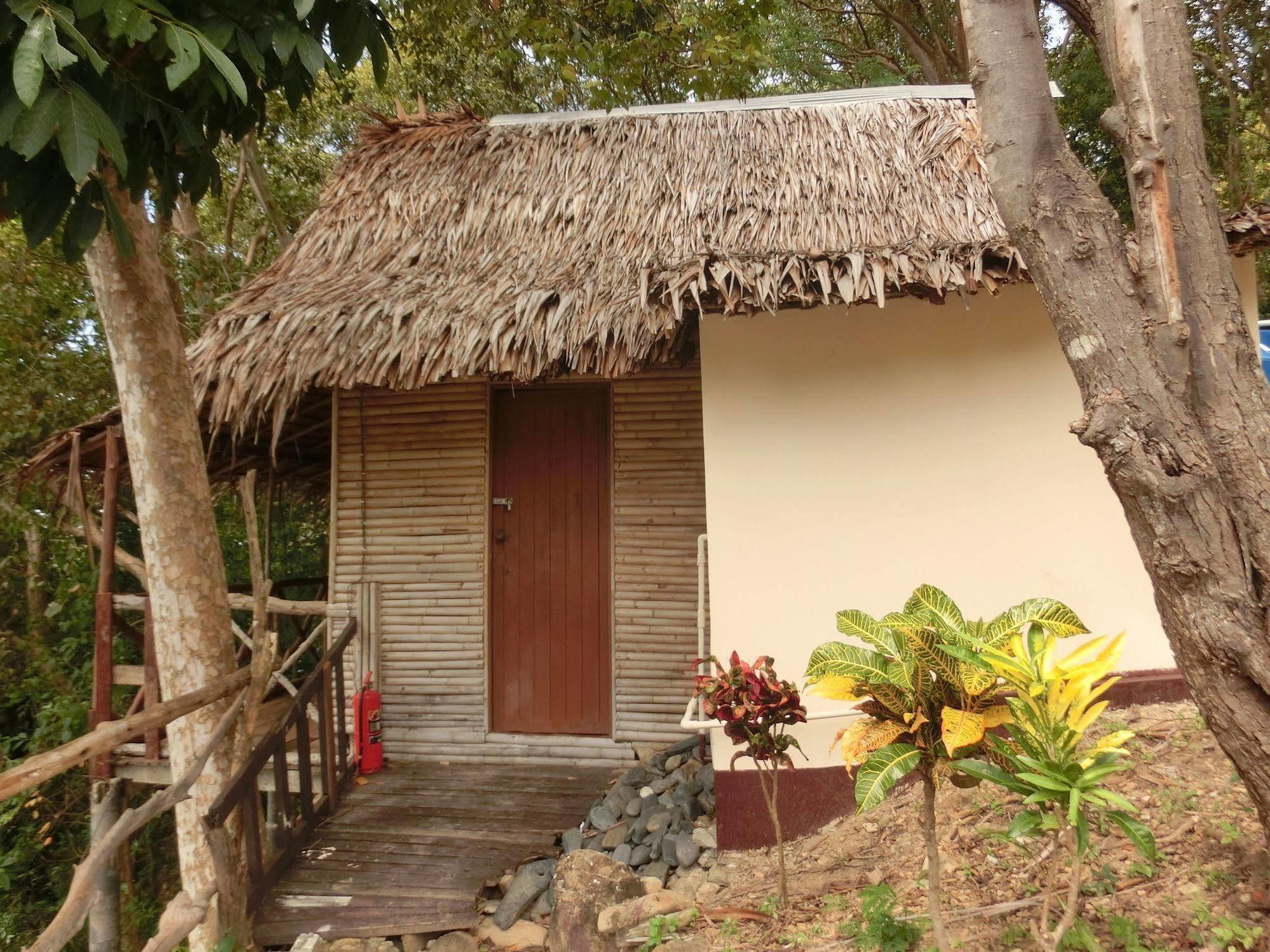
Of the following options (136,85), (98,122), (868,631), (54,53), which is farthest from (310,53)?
(868,631)

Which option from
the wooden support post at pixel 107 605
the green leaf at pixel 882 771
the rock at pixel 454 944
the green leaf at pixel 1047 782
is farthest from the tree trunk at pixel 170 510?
the green leaf at pixel 1047 782

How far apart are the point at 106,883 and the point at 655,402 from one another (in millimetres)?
4413

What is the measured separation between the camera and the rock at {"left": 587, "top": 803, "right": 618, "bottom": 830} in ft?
14.1

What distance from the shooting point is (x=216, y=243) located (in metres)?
11.3

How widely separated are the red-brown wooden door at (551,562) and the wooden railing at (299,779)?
0.94 m

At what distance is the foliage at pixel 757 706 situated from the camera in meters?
3.10

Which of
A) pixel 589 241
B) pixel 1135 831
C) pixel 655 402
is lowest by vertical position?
pixel 1135 831

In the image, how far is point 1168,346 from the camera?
203 centimetres

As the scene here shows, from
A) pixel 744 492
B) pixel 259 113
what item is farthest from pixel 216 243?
pixel 744 492

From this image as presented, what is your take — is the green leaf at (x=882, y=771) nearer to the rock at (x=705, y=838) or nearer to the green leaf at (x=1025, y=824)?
the green leaf at (x=1025, y=824)

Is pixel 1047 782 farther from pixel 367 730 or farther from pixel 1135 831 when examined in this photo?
pixel 367 730

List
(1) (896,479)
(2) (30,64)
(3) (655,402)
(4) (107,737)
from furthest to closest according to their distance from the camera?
(3) (655,402)
(1) (896,479)
(4) (107,737)
(2) (30,64)

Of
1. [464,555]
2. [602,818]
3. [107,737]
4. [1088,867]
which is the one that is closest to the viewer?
[107,737]

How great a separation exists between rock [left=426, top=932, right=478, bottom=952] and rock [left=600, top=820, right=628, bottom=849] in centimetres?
76
